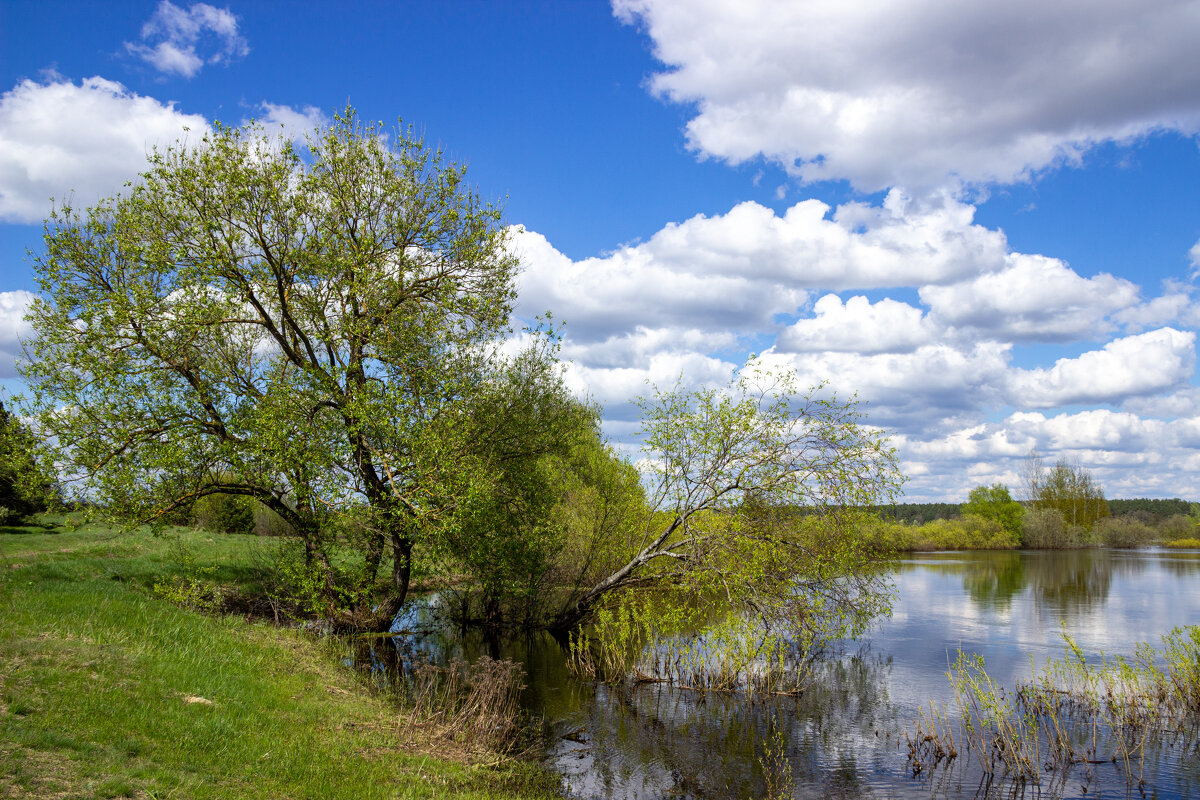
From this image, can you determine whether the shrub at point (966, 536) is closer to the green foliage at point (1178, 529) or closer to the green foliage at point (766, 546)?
the green foliage at point (1178, 529)

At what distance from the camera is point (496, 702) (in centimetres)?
1353

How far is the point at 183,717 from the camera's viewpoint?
990 centimetres

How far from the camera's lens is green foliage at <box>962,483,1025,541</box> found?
93.7 metres

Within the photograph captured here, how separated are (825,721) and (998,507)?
9254 cm

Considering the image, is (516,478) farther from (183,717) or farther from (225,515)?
(225,515)

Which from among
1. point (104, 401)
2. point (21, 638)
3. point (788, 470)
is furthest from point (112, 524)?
point (788, 470)

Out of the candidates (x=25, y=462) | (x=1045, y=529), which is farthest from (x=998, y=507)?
(x=25, y=462)

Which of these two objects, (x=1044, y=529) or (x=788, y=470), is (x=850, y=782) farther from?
(x=1044, y=529)

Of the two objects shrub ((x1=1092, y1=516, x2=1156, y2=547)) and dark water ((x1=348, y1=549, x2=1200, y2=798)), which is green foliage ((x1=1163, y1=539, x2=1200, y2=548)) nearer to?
shrub ((x1=1092, y1=516, x2=1156, y2=547))

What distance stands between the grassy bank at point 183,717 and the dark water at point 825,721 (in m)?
2.72

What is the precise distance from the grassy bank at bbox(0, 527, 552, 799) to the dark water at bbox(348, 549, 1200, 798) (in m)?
2.72

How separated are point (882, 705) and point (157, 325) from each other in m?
20.9

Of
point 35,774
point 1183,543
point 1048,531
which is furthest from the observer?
point 1183,543

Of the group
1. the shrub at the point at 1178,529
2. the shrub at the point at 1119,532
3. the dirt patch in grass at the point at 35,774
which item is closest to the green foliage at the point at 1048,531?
the shrub at the point at 1119,532
